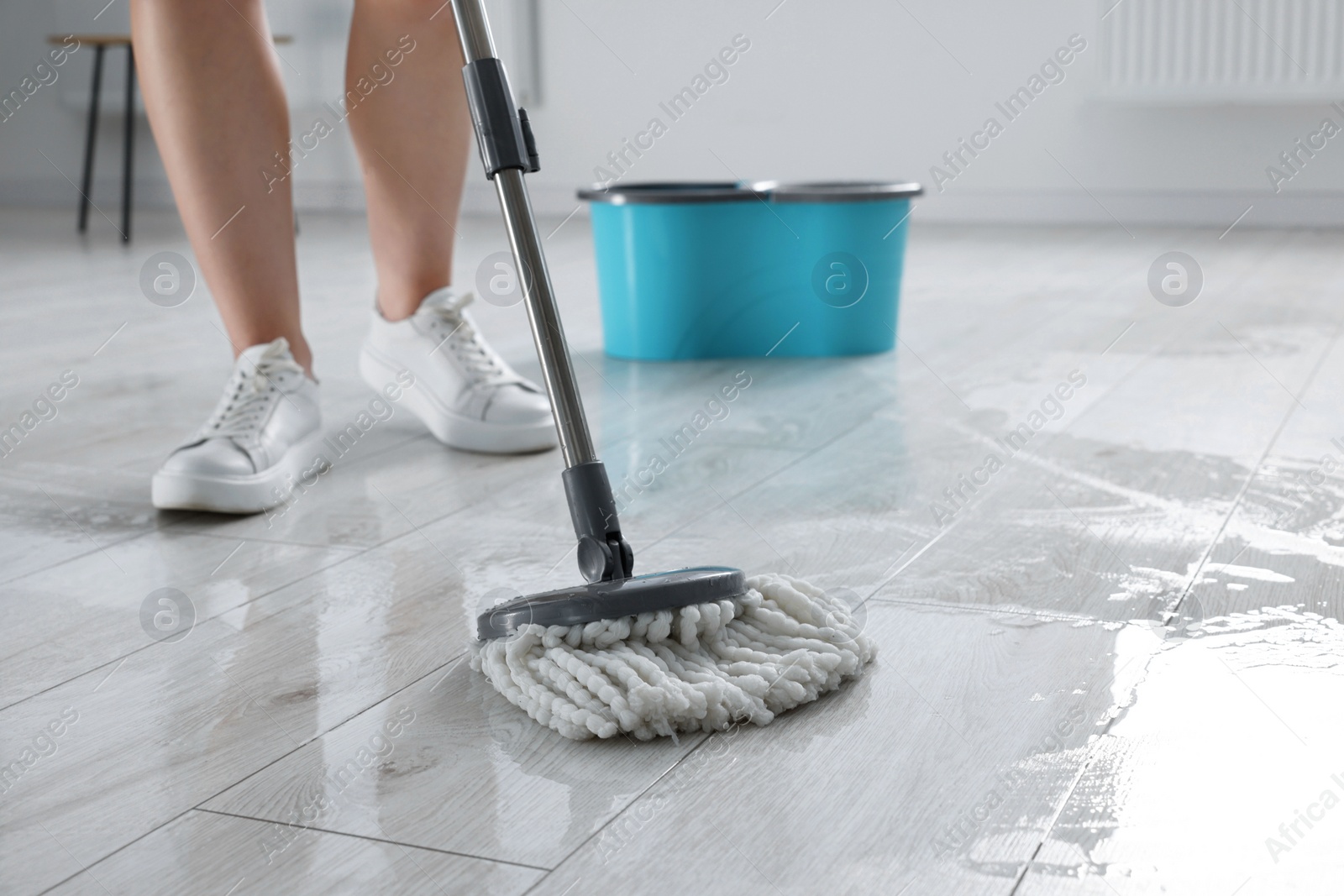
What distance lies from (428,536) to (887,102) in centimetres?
272

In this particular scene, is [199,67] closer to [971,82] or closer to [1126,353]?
[1126,353]

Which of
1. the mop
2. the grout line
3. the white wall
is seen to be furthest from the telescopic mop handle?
the white wall

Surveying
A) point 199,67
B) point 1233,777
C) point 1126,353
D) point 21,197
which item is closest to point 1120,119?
point 1126,353

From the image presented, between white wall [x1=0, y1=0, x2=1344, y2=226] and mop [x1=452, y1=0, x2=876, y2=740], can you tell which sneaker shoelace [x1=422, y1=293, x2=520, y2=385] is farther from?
white wall [x1=0, y1=0, x2=1344, y2=226]

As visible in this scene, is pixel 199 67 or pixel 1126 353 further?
pixel 1126 353

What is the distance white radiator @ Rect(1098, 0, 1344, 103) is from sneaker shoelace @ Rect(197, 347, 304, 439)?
2.61 metres

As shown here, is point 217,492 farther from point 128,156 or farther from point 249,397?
point 128,156

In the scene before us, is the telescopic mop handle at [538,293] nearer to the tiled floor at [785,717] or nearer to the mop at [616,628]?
the mop at [616,628]

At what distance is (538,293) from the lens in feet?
2.43

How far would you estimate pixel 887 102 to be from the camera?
11.3 feet

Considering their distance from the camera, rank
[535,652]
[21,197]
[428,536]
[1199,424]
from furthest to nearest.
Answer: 1. [21,197]
2. [1199,424]
3. [428,536]
4. [535,652]

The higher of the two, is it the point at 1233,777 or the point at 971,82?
the point at 971,82

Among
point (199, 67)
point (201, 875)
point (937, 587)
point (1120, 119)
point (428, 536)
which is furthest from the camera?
point (1120, 119)

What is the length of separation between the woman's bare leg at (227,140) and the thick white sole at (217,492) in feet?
0.56
